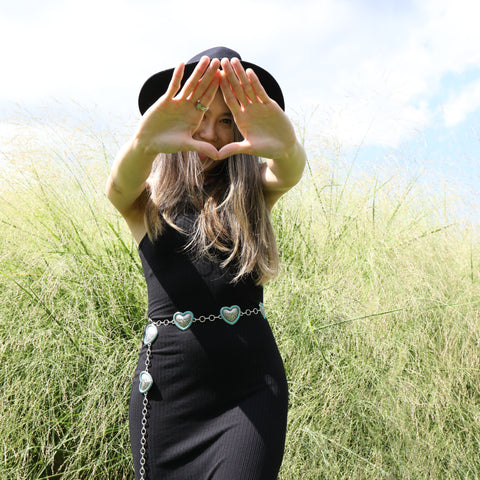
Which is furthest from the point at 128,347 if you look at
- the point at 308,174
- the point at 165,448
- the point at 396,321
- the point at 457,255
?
the point at 457,255

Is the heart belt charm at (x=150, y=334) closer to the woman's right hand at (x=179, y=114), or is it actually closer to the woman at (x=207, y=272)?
the woman at (x=207, y=272)

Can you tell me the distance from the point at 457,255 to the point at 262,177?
2.06 meters

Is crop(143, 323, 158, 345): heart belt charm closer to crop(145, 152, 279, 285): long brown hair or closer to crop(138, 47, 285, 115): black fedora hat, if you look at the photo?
crop(145, 152, 279, 285): long brown hair

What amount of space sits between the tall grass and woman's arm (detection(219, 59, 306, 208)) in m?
1.27

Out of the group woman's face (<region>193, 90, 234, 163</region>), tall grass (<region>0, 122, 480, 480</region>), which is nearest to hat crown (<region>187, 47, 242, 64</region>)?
woman's face (<region>193, 90, 234, 163</region>)

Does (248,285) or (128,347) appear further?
(128,347)

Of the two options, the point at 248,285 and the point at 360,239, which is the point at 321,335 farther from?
the point at 248,285

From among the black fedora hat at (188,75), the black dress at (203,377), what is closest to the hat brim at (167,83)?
the black fedora hat at (188,75)

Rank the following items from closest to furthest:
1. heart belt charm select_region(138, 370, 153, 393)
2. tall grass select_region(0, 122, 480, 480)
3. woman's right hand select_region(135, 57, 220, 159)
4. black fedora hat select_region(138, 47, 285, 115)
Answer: woman's right hand select_region(135, 57, 220, 159) < heart belt charm select_region(138, 370, 153, 393) < black fedora hat select_region(138, 47, 285, 115) < tall grass select_region(0, 122, 480, 480)

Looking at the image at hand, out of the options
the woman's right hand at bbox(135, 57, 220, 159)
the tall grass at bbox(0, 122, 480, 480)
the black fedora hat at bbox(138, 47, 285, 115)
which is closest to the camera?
the woman's right hand at bbox(135, 57, 220, 159)

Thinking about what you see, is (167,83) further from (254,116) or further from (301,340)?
(301,340)

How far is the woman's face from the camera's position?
1545mm

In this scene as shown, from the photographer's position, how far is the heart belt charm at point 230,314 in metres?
1.49

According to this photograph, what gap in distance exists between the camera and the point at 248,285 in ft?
5.08
